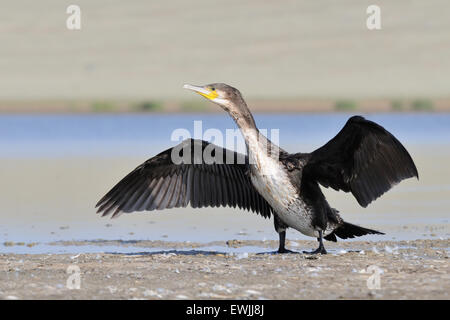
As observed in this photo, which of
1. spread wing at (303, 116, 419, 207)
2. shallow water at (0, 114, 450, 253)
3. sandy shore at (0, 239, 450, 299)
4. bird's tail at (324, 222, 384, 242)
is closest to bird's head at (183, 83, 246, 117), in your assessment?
spread wing at (303, 116, 419, 207)

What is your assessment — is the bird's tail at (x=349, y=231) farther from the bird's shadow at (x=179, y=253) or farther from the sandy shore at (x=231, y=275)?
the bird's shadow at (x=179, y=253)

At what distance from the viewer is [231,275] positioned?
8570 millimetres

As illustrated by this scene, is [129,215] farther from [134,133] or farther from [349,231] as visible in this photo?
[134,133]

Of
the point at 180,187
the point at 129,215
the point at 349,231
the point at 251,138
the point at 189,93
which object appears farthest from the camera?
the point at 189,93

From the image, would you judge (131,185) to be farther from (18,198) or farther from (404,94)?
(404,94)

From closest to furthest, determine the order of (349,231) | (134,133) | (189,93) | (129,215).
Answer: (349,231) < (129,215) < (134,133) < (189,93)

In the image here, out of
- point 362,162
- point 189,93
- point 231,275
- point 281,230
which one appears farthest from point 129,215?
point 189,93

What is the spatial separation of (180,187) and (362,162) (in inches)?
91.4

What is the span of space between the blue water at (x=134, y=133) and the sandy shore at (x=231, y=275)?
11.9 meters

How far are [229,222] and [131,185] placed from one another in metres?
2.60

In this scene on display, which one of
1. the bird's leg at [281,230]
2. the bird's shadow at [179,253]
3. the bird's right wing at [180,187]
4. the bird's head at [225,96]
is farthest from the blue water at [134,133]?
the bird's head at [225,96]

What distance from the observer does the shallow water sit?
1252 centimetres
